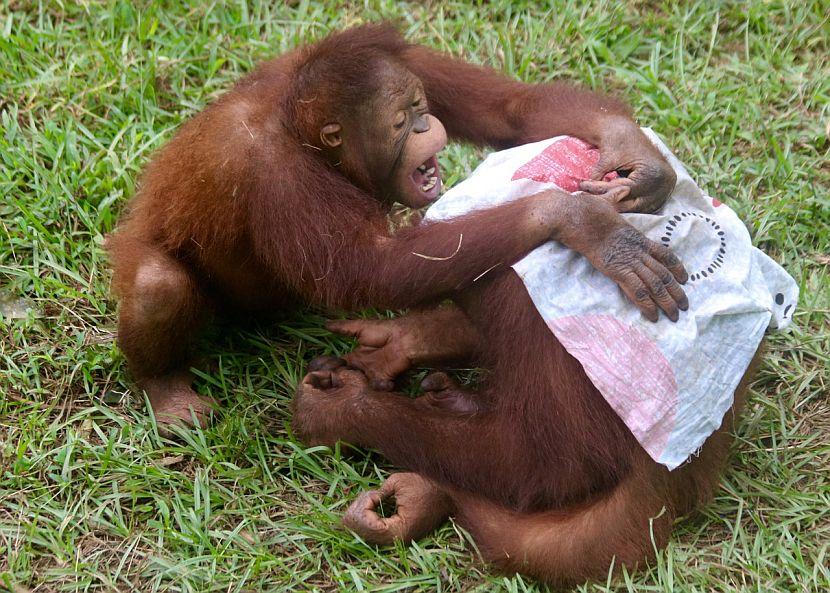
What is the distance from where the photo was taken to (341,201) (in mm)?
3646

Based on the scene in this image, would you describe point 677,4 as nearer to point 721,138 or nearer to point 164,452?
point 721,138

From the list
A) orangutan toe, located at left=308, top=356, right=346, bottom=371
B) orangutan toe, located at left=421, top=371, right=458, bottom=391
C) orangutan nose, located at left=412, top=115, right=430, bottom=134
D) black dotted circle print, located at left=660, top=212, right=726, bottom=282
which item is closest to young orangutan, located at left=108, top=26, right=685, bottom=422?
orangutan nose, located at left=412, top=115, right=430, bottom=134

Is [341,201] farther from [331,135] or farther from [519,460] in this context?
[519,460]

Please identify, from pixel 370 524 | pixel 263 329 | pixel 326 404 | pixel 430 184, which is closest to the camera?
pixel 370 524

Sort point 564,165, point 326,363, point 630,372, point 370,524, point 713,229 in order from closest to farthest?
1. point 630,372
2. point 370,524
3. point 713,229
4. point 564,165
5. point 326,363

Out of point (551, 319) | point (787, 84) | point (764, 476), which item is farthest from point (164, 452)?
point (787, 84)

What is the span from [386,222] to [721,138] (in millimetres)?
2037

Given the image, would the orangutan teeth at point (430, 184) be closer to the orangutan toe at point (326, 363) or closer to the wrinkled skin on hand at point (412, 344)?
the wrinkled skin on hand at point (412, 344)

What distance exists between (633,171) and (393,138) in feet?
2.74

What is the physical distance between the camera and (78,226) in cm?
457

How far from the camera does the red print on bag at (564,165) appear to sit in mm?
3641

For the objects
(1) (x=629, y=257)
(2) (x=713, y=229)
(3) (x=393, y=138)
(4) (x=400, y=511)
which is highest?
(3) (x=393, y=138)

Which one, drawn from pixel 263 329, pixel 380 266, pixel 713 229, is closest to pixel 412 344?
pixel 380 266

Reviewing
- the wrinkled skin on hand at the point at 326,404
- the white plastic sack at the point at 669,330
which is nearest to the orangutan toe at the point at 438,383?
the wrinkled skin on hand at the point at 326,404
